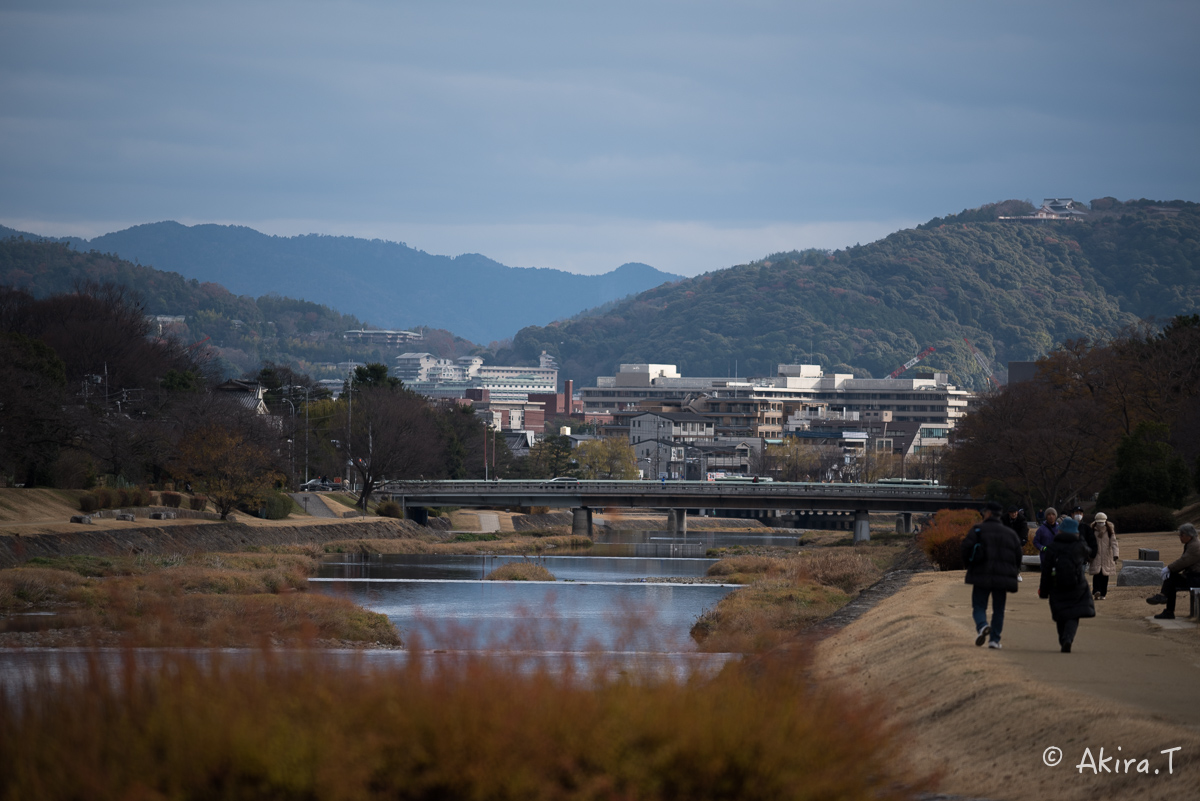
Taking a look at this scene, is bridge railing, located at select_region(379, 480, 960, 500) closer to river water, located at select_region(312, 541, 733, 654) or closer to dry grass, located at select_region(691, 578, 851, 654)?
river water, located at select_region(312, 541, 733, 654)

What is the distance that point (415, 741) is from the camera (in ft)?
22.7

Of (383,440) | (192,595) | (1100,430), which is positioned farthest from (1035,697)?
(383,440)

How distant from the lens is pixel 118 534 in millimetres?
47438

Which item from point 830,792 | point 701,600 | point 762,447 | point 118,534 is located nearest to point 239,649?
point 830,792

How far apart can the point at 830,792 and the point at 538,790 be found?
1.80 metres

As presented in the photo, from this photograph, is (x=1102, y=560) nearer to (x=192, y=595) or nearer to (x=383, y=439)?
(x=192, y=595)

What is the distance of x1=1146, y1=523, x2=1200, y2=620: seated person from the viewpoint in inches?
708

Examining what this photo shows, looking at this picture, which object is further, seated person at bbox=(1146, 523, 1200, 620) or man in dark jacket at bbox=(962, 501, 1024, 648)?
seated person at bbox=(1146, 523, 1200, 620)

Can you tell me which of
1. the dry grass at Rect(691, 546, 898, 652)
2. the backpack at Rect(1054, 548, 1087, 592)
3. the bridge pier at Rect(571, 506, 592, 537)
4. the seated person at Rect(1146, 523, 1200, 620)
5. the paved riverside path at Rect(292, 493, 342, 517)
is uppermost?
the backpack at Rect(1054, 548, 1087, 592)

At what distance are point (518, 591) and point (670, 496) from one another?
47546 mm

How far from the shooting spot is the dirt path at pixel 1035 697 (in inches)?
361

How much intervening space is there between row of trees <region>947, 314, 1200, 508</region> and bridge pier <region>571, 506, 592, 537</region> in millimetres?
31740

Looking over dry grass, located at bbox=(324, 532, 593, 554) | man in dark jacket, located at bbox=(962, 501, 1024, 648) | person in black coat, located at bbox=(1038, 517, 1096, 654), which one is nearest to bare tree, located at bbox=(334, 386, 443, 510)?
dry grass, located at bbox=(324, 532, 593, 554)

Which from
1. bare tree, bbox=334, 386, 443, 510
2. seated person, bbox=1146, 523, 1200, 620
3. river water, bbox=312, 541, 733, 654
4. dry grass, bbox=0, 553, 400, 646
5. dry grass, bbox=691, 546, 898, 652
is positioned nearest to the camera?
seated person, bbox=1146, 523, 1200, 620
